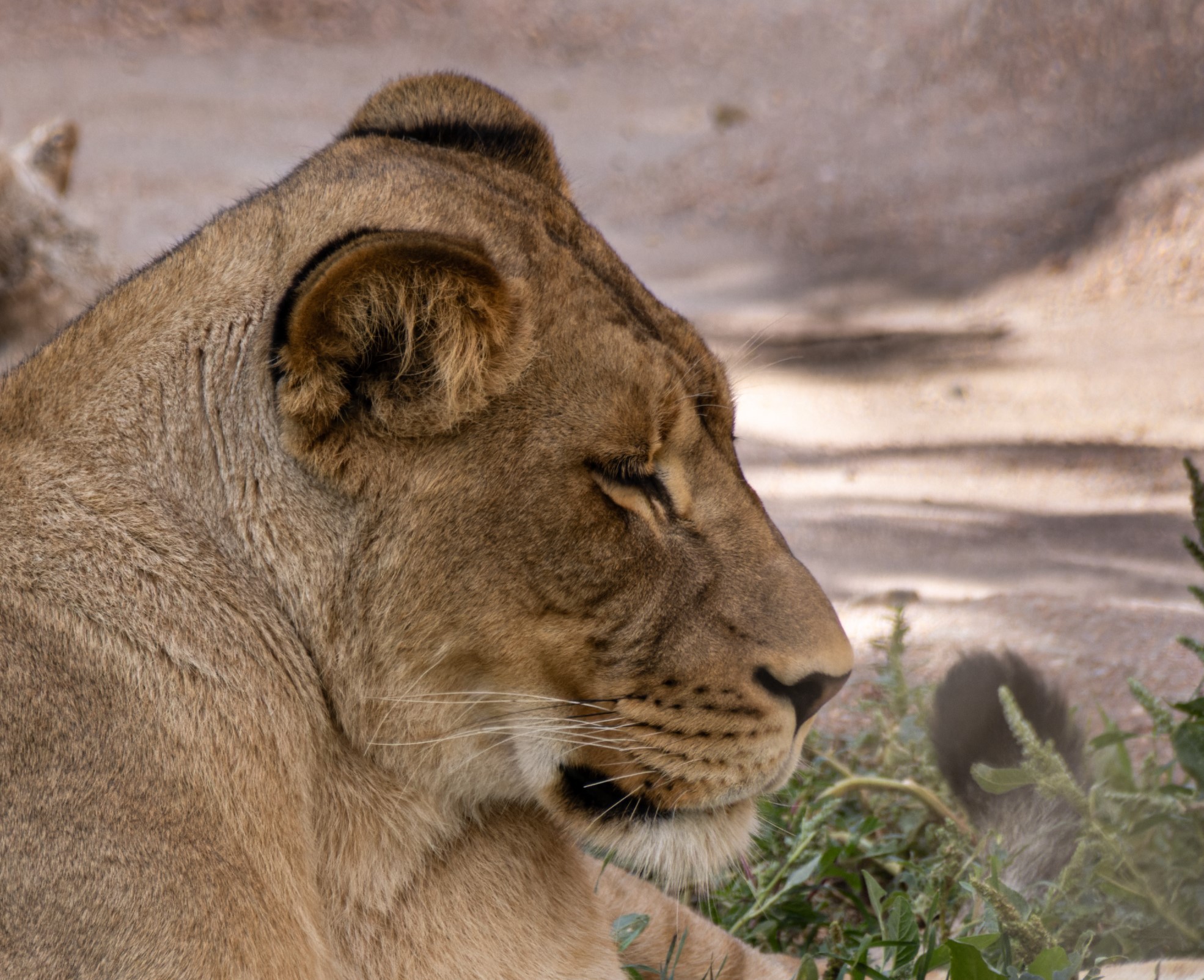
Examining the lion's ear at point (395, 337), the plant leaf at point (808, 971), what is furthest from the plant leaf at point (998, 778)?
the lion's ear at point (395, 337)

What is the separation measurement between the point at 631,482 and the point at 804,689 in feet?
1.30

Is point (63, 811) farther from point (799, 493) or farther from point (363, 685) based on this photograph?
point (799, 493)

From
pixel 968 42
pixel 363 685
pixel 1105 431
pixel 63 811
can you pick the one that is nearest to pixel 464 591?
pixel 363 685

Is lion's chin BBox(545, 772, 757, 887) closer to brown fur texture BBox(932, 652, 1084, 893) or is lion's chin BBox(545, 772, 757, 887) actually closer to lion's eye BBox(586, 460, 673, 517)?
lion's eye BBox(586, 460, 673, 517)

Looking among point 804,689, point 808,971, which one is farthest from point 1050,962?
point 804,689

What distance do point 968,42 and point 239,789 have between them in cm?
994

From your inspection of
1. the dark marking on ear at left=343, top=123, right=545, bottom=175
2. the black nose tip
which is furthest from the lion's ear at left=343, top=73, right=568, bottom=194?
the black nose tip

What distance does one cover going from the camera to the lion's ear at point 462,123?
2.34 meters

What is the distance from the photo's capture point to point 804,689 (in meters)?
1.97

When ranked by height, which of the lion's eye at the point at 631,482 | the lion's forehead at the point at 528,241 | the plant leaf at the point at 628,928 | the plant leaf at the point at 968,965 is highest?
the lion's forehead at the point at 528,241

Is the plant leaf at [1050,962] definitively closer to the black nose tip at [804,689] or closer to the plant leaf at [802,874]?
the black nose tip at [804,689]

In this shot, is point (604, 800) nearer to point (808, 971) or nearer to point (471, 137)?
point (808, 971)

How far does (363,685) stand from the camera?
1883 mm

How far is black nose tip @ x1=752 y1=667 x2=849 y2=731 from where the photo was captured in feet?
6.39
